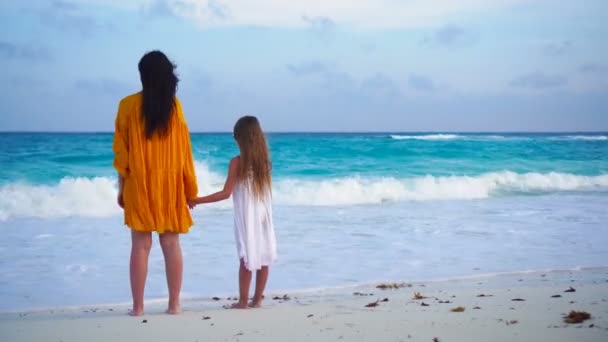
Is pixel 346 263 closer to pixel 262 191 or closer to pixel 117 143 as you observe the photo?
pixel 262 191

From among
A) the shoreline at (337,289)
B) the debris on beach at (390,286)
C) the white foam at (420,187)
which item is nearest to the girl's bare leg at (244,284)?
the shoreline at (337,289)

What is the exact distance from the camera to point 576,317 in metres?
3.60

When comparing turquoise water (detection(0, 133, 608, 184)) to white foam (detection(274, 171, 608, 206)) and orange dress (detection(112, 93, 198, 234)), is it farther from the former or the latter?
orange dress (detection(112, 93, 198, 234))

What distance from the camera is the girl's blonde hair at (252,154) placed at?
439cm

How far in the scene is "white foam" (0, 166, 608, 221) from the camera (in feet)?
39.0

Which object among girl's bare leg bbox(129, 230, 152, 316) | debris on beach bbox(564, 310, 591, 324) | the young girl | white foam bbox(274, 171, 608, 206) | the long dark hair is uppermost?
the long dark hair

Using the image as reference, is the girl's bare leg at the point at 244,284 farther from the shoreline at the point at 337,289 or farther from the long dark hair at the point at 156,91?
the long dark hair at the point at 156,91

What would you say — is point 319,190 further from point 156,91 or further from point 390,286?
point 156,91

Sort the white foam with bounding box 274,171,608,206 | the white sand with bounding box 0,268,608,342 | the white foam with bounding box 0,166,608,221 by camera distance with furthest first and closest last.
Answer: the white foam with bounding box 274,171,608,206 < the white foam with bounding box 0,166,608,221 < the white sand with bounding box 0,268,608,342

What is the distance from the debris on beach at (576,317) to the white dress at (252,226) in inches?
75.1

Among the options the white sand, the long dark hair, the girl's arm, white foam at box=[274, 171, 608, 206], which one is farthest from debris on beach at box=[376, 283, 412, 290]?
white foam at box=[274, 171, 608, 206]

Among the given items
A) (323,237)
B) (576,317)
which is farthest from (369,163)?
(576,317)

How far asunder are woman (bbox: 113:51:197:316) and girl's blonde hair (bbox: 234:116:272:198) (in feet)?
1.53

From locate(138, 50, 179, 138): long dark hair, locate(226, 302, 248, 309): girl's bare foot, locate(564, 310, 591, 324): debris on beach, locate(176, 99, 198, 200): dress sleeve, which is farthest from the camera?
locate(226, 302, 248, 309): girl's bare foot
